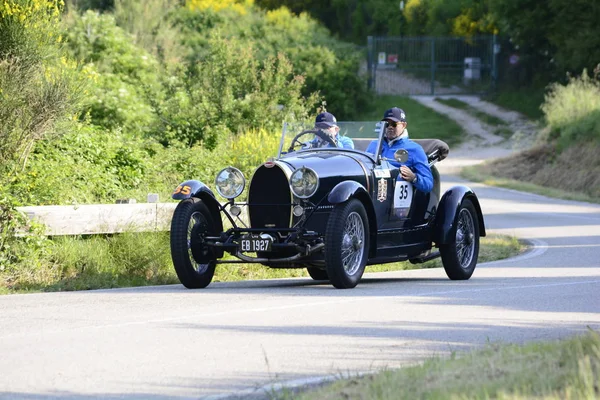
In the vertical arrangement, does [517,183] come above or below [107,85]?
below

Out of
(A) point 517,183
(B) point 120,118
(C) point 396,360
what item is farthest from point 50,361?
(A) point 517,183

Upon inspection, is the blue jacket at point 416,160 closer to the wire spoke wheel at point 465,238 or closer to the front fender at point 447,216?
the front fender at point 447,216

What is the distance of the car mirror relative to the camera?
1298 cm

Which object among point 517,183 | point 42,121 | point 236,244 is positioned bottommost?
point 517,183

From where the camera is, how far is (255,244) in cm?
1202

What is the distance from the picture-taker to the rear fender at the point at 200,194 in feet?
41.0

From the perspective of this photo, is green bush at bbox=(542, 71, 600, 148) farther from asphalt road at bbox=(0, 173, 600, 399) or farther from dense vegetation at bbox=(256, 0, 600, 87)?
asphalt road at bbox=(0, 173, 600, 399)

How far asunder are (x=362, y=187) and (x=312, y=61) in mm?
39451

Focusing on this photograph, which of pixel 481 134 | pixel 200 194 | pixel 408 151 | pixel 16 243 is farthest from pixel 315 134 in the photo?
pixel 481 134

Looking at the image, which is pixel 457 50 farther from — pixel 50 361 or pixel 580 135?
pixel 50 361

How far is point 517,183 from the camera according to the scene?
33719mm

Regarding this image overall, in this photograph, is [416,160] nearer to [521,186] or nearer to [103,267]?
[103,267]

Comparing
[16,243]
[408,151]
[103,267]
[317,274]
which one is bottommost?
[317,274]

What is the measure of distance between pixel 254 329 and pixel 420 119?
42.1 meters
